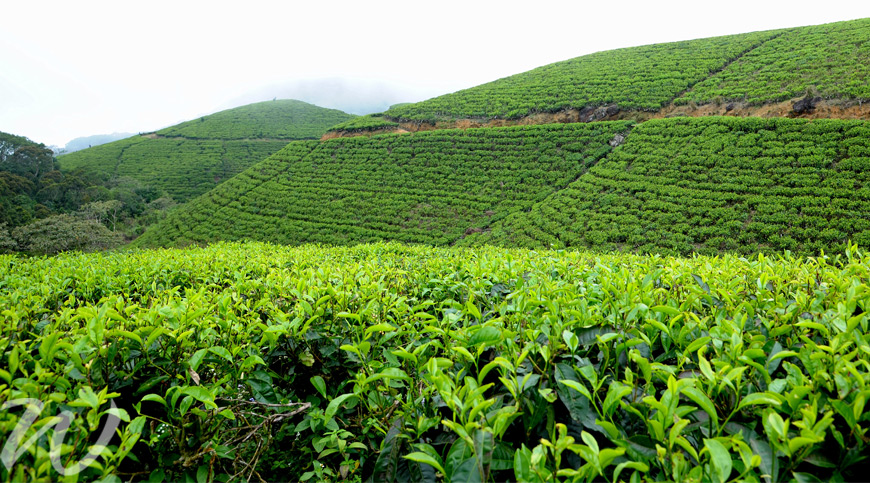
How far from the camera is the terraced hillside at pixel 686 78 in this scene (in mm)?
20781

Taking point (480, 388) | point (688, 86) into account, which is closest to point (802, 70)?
point (688, 86)

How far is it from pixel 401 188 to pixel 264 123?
5856cm

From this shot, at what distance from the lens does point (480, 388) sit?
1162 millimetres

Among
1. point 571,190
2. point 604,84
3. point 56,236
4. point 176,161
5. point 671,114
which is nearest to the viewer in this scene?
point 571,190

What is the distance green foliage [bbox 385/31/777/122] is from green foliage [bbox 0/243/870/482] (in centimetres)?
2898

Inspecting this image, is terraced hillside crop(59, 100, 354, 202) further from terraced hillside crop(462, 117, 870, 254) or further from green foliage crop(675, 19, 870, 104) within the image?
green foliage crop(675, 19, 870, 104)

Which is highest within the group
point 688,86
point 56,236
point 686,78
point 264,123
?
point 264,123

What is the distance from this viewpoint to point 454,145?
27.1m

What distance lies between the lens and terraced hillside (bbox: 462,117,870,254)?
40.5 feet

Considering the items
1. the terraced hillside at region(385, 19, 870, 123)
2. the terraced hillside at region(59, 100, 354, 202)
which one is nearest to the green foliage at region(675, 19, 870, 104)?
the terraced hillside at region(385, 19, 870, 123)

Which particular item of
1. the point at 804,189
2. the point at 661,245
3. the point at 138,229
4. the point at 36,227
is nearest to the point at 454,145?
the point at 661,245

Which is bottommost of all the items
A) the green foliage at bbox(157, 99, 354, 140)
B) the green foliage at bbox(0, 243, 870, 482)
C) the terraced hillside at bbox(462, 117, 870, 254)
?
the terraced hillside at bbox(462, 117, 870, 254)

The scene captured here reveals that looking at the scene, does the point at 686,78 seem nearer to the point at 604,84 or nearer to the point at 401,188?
the point at 604,84

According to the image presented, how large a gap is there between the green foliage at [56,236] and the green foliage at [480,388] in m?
33.4
